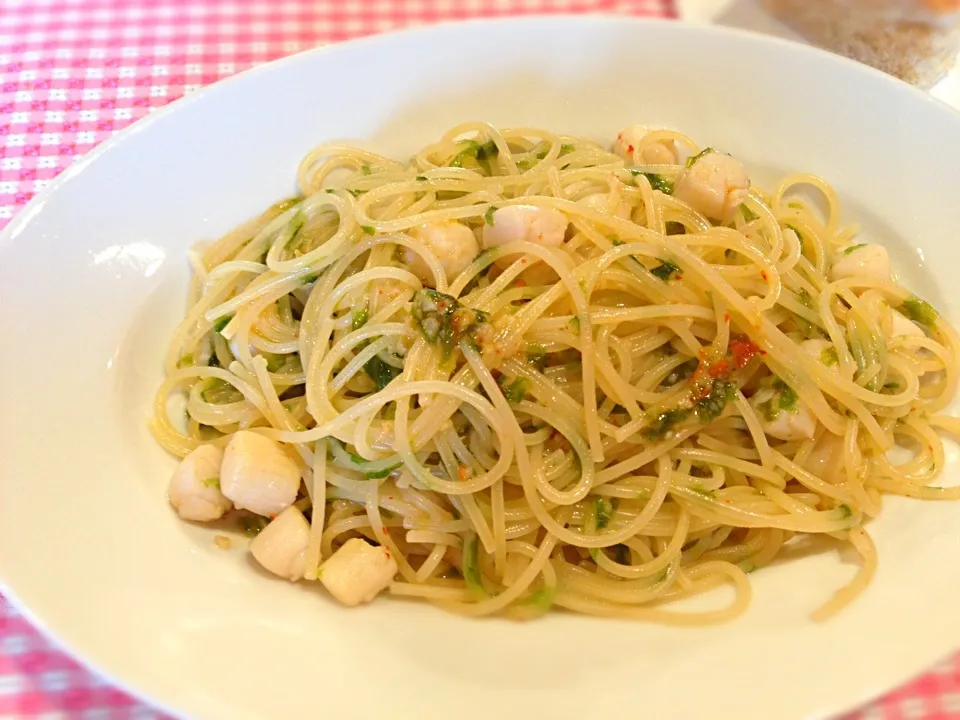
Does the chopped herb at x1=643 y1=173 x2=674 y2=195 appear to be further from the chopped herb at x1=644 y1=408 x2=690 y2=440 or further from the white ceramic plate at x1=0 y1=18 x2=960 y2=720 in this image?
the chopped herb at x1=644 y1=408 x2=690 y2=440

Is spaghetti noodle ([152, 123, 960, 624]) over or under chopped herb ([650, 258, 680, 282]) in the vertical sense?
under

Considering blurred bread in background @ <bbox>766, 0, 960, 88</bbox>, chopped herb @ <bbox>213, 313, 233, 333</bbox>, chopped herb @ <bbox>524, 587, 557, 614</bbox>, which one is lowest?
chopped herb @ <bbox>524, 587, 557, 614</bbox>

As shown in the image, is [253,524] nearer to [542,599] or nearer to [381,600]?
[381,600]

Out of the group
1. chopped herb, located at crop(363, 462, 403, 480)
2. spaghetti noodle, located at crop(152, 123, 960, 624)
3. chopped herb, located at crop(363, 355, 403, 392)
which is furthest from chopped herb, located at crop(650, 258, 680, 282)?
chopped herb, located at crop(363, 462, 403, 480)

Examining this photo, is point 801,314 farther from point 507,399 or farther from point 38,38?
point 38,38

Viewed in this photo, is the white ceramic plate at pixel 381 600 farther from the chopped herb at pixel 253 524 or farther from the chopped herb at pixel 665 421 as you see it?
the chopped herb at pixel 665 421

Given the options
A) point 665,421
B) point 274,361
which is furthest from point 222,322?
point 665,421
